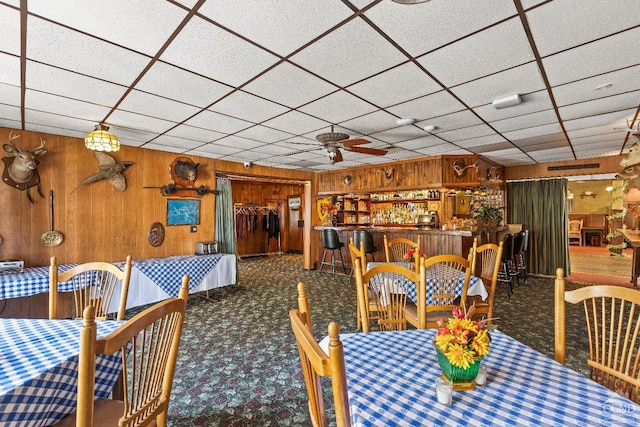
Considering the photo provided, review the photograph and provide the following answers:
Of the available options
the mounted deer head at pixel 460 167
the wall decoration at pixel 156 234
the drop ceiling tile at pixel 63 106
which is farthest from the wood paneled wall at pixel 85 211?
the mounted deer head at pixel 460 167

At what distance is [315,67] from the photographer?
2.42m

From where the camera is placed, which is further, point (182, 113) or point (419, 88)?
point (182, 113)

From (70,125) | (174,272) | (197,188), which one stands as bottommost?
(174,272)

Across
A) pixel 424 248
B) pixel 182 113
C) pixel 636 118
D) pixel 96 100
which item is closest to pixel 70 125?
pixel 96 100

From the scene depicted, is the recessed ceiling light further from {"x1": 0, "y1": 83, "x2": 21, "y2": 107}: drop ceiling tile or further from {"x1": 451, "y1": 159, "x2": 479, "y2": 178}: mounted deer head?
{"x1": 0, "y1": 83, "x2": 21, "y2": 107}: drop ceiling tile

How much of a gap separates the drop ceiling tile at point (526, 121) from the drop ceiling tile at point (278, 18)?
116 inches

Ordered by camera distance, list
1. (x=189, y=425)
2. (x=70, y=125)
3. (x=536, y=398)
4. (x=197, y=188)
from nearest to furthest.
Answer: (x=536, y=398), (x=189, y=425), (x=70, y=125), (x=197, y=188)

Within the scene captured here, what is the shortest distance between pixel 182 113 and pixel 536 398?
3764 mm

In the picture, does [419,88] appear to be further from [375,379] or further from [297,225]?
[297,225]

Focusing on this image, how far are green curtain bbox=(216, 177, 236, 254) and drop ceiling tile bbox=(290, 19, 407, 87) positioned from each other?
426cm

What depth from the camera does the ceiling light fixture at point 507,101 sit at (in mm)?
3004

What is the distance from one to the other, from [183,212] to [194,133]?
1943mm

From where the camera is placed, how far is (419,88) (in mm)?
2840

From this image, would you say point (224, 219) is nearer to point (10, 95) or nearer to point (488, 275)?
point (10, 95)
